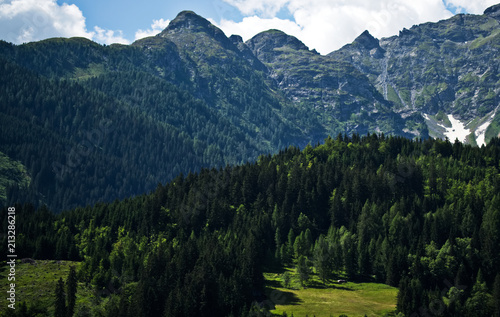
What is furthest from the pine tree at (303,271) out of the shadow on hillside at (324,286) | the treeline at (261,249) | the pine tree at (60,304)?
the pine tree at (60,304)

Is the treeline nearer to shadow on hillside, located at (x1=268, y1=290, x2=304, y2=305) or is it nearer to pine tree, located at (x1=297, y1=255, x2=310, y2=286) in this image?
pine tree, located at (x1=297, y1=255, x2=310, y2=286)

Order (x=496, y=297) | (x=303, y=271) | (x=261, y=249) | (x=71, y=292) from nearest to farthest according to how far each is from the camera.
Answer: (x=496, y=297)
(x=71, y=292)
(x=303, y=271)
(x=261, y=249)

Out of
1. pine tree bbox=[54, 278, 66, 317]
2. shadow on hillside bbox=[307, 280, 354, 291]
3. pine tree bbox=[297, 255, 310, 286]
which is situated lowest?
pine tree bbox=[54, 278, 66, 317]

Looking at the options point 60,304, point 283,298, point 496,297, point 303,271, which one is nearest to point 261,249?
point 303,271

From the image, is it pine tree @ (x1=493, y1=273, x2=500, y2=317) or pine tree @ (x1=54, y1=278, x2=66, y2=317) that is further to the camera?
pine tree @ (x1=493, y1=273, x2=500, y2=317)

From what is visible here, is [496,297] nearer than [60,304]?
No

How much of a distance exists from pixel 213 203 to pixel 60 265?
60.8 meters

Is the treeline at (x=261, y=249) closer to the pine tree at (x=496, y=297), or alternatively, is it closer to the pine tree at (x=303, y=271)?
the pine tree at (x=496, y=297)

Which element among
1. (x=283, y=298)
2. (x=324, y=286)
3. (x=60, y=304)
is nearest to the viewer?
(x=60, y=304)

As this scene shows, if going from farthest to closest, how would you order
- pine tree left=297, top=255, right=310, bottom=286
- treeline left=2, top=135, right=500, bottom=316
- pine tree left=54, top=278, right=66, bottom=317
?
pine tree left=297, top=255, right=310, bottom=286, treeline left=2, top=135, right=500, bottom=316, pine tree left=54, top=278, right=66, bottom=317

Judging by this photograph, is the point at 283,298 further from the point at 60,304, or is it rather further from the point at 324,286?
the point at 60,304

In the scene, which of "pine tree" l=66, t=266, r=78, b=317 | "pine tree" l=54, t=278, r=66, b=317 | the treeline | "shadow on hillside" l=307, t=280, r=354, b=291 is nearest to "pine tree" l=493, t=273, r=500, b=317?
the treeline

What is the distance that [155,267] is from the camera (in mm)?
144000

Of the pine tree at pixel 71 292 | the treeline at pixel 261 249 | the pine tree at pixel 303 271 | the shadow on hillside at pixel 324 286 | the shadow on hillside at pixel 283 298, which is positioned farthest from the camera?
the pine tree at pixel 303 271
